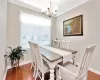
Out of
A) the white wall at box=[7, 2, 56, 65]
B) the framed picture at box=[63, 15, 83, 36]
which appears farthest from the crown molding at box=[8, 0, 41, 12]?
the framed picture at box=[63, 15, 83, 36]

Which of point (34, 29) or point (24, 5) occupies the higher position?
point (24, 5)

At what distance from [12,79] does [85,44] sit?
103 inches

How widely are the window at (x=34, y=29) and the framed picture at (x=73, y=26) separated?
95 centimetres

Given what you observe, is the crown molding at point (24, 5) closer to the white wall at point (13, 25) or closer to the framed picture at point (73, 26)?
the white wall at point (13, 25)

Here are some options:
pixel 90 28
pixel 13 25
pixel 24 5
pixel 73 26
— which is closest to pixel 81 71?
pixel 90 28

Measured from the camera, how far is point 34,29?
11.5 feet

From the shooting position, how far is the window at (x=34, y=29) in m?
3.14

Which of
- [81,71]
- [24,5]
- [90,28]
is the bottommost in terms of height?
[81,71]

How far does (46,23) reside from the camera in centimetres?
392

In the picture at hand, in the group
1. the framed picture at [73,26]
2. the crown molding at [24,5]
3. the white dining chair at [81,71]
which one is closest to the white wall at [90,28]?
the framed picture at [73,26]

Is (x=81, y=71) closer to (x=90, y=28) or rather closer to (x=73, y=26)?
(x=90, y=28)

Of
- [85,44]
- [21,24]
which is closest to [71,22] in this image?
[85,44]

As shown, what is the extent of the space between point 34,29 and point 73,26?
1775mm

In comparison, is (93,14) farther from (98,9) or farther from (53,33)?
(53,33)
